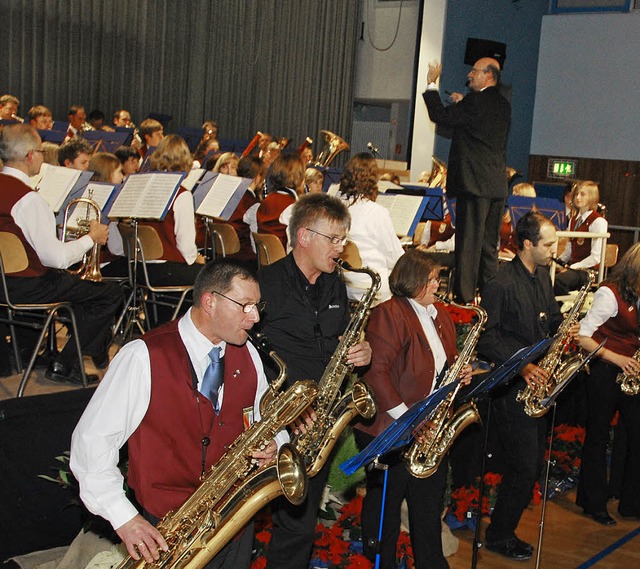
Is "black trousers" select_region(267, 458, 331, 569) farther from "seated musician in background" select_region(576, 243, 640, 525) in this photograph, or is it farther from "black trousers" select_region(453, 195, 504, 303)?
"black trousers" select_region(453, 195, 504, 303)

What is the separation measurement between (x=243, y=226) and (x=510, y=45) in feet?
30.5

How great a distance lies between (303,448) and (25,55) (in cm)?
1180

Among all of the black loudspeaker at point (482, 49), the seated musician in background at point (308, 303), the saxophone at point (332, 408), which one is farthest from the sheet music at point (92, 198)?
the black loudspeaker at point (482, 49)

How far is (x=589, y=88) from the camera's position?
50.3 ft

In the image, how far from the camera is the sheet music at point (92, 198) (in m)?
6.07

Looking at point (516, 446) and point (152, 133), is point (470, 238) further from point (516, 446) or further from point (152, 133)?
point (152, 133)

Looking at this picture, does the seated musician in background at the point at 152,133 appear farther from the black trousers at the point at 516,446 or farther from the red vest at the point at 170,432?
the red vest at the point at 170,432

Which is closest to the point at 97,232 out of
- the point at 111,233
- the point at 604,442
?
the point at 111,233

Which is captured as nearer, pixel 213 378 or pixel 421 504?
pixel 213 378

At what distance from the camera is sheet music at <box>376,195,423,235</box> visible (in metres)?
7.07

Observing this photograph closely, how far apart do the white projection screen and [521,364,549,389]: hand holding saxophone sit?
456 inches

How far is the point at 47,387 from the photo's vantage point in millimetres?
5398

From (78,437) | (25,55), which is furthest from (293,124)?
(78,437)

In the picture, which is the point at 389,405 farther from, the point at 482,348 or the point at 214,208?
the point at 214,208
